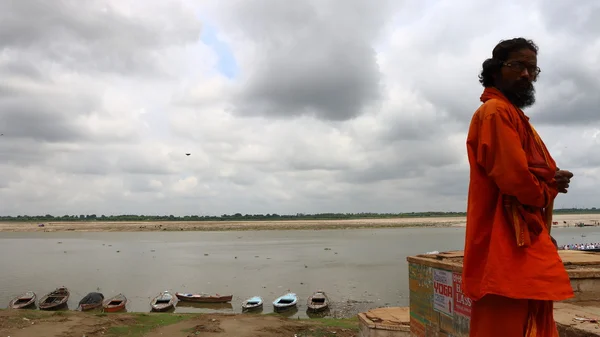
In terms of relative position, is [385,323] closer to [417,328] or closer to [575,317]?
[417,328]

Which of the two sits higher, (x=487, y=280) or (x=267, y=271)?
(x=487, y=280)

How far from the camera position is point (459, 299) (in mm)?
4281

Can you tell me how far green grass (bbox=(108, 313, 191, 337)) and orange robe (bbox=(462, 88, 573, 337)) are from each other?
45.0ft

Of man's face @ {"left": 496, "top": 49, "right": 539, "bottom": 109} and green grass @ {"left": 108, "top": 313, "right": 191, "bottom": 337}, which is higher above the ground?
man's face @ {"left": 496, "top": 49, "right": 539, "bottom": 109}

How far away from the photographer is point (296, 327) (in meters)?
14.5

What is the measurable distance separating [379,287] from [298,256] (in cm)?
2142

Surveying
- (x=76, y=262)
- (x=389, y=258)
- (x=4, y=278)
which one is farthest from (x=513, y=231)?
(x=76, y=262)

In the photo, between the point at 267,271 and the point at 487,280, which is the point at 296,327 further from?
the point at 267,271

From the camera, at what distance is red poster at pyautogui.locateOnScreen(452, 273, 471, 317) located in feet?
13.6

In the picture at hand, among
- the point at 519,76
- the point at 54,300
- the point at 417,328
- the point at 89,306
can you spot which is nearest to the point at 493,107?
the point at 519,76

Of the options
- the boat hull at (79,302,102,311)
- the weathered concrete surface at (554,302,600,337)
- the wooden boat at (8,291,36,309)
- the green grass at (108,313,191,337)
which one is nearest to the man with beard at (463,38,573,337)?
the weathered concrete surface at (554,302,600,337)

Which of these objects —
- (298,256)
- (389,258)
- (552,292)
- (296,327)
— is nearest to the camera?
(552,292)

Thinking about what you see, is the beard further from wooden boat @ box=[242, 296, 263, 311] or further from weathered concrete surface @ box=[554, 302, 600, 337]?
wooden boat @ box=[242, 296, 263, 311]

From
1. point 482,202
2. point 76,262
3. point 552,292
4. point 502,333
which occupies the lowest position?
point 76,262
